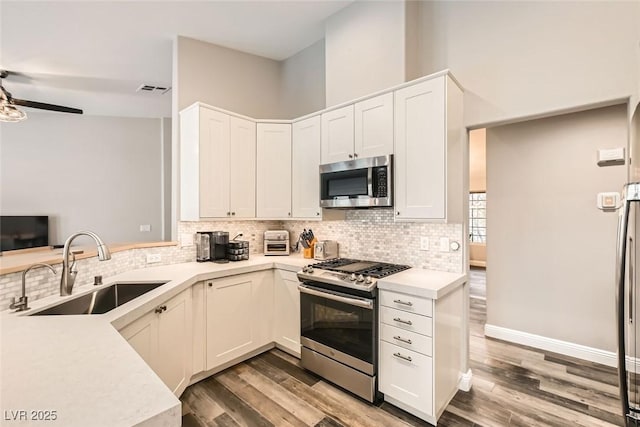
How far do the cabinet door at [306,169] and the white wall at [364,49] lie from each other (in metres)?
0.38

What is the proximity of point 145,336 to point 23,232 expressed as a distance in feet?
17.0

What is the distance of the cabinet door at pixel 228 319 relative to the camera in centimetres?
252

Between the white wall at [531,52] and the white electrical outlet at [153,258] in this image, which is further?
the white electrical outlet at [153,258]

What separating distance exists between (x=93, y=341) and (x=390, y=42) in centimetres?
293

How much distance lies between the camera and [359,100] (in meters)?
2.65

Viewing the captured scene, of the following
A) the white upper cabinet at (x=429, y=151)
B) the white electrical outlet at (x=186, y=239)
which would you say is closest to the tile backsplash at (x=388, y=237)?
the white upper cabinet at (x=429, y=151)

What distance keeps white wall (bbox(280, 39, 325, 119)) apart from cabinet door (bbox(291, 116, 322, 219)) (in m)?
0.62

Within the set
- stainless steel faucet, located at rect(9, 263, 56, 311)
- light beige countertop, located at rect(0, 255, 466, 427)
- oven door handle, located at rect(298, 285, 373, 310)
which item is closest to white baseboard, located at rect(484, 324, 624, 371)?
oven door handle, located at rect(298, 285, 373, 310)

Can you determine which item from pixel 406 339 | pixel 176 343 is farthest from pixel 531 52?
pixel 176 343

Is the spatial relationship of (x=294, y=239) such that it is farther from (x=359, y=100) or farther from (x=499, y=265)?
(x=499, y=265)

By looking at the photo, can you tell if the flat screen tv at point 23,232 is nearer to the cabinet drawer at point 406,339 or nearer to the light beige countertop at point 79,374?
the light beige countertop at point 79,374

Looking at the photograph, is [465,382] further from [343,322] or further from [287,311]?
[287,311]

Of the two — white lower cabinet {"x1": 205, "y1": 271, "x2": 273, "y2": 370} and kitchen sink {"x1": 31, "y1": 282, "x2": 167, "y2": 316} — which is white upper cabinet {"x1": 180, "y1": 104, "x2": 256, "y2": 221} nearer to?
white lower cabinet {"x1": 205, "y1": 271, "x2": 273, "y2": 370}

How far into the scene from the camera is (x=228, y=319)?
8.64ft
